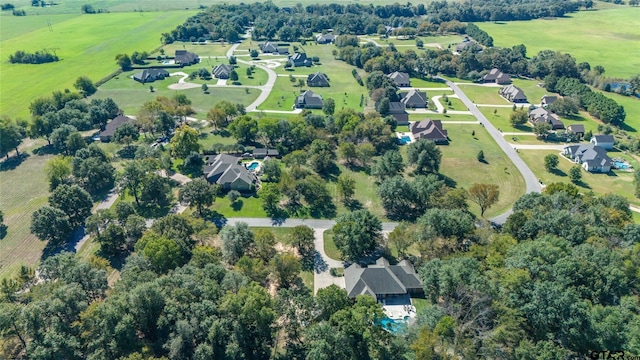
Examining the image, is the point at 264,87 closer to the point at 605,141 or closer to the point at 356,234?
the point at 356,234

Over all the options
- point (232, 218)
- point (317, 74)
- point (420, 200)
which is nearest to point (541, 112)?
point (420, 200)

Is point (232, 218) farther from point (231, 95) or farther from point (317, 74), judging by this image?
point (317, 74)

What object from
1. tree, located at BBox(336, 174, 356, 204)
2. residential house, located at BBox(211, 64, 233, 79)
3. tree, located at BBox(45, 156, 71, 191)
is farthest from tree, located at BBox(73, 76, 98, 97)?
tree, located at BBox(336, 174, 356, 204)

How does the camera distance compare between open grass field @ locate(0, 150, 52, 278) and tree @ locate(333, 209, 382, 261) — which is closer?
tree @ locate(333, 209, 382, 261)

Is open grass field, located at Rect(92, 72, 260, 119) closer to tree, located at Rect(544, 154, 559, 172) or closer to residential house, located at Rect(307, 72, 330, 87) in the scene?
residential house, located at Rect(307, 72, 330, 87)

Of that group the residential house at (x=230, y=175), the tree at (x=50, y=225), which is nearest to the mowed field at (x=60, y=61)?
the tree at (x=50, y=225)

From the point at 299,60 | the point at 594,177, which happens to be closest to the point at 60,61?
the point at 299,60
